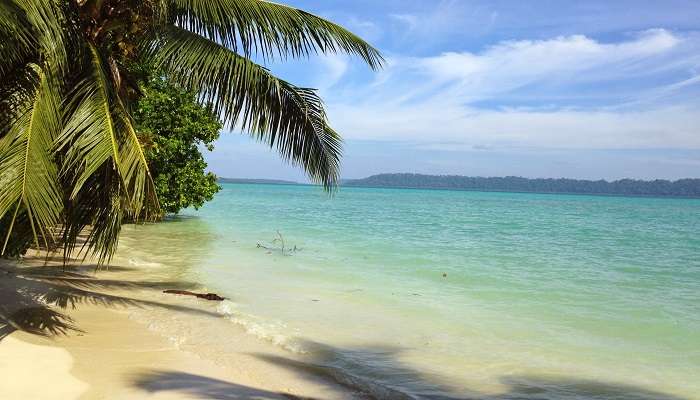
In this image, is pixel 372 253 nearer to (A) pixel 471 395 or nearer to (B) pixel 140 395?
(A) pixel 471 395

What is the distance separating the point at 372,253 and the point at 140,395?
1290cm

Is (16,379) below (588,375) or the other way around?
the other way around

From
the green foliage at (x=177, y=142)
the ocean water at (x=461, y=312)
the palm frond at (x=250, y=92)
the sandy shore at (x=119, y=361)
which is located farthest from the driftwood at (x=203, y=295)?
the green foliage at (x=177, y=142)

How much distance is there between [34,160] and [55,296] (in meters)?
3.89

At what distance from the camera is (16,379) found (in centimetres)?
452

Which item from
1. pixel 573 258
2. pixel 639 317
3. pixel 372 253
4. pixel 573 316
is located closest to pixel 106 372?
pixel 573 316

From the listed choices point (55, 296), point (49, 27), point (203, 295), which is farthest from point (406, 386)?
point (55, 296)

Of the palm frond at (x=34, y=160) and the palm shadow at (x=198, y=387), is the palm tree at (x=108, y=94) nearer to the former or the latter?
the palm frond at (x=34, y=160)

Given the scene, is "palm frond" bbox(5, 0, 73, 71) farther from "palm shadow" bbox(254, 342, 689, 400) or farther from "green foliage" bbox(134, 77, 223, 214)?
"green foliage" bbox(134, 77, 223, 214)

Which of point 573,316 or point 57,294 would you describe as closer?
point 57,294

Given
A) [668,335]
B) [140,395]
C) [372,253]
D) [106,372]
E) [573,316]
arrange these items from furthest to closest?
1. [372,253]
2. [573,316]
3. [668,335]
4. [106,372]
5. [140,395]

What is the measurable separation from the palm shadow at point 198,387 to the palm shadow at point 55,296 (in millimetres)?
1683

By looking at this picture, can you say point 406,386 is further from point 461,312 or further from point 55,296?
point 55,296

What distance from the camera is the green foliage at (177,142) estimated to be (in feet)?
60.8
